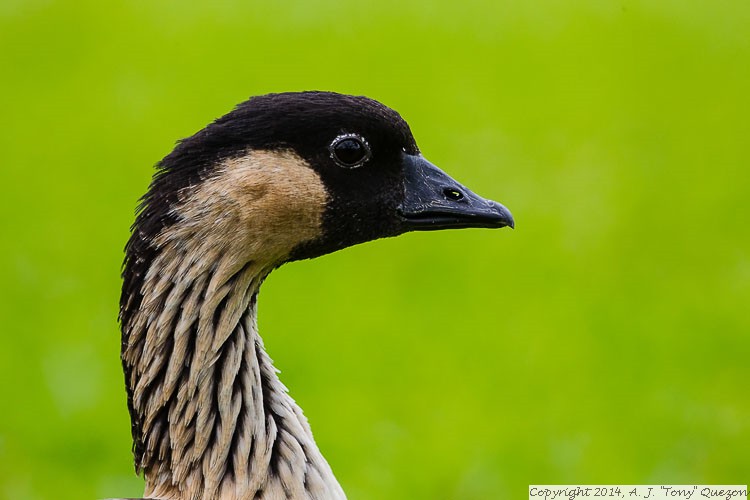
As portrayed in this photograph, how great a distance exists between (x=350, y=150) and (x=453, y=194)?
0.95 ft

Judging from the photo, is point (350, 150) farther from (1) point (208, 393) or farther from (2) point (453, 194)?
(1) point (208, 393)

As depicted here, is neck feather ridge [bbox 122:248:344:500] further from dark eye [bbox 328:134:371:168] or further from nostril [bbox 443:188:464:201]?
nostril [bbox 443:188:464:201]

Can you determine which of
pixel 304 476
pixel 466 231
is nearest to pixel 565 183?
pixel 466 231

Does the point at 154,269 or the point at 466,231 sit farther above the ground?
the point at 466,231

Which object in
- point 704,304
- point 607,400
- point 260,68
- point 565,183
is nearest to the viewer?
point 607,400

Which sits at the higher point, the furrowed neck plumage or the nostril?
the nostril

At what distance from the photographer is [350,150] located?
8.88 ft

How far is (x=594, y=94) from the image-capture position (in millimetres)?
6609

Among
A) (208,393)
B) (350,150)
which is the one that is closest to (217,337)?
(208,393)

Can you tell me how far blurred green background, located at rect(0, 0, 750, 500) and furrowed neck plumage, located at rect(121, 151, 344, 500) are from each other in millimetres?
1837

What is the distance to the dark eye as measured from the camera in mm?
2680

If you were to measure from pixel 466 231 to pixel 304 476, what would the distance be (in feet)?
10.8

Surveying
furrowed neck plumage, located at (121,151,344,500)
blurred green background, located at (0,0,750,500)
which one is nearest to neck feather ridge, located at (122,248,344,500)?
furrowed neck plumage, located at (121,151,344,500)

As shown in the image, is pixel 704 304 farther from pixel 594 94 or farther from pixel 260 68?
pixel 260 68
